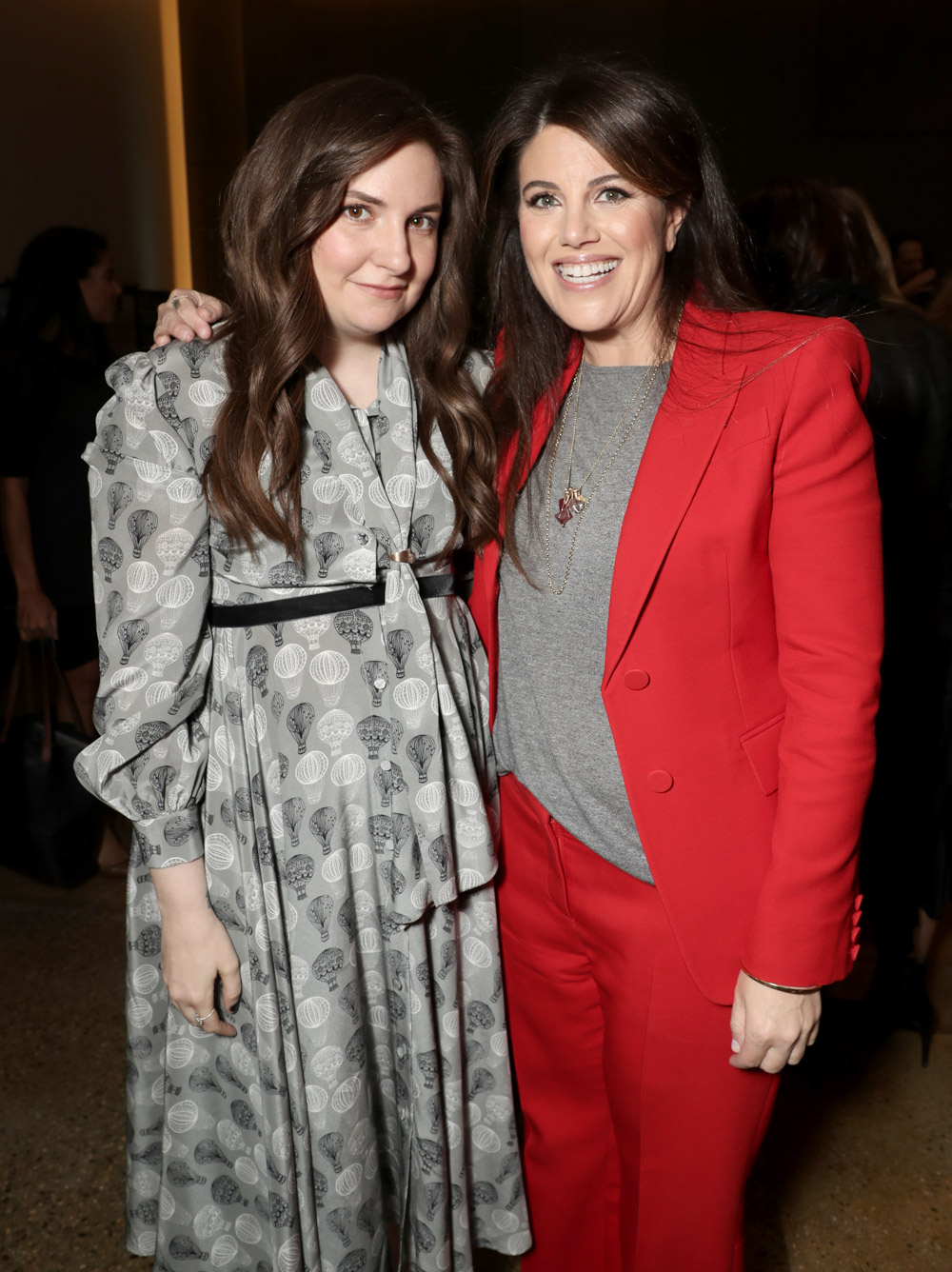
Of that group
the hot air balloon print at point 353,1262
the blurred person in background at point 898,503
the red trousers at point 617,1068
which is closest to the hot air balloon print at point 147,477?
the red trousers at point 617,1068

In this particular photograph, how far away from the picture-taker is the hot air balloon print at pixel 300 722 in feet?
4.39

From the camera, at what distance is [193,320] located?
1377 millimetres

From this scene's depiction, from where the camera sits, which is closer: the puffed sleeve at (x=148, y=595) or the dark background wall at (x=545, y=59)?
the puffed sleeve at (x=148, y=595)

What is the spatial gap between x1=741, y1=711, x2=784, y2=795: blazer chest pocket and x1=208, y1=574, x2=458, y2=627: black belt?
51 centimetres

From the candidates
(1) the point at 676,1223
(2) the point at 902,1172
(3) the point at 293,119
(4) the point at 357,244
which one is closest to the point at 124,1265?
(1) the point at 676,1223

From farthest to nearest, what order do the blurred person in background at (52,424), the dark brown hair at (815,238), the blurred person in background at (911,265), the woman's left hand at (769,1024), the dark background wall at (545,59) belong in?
the dark background wall at (545,59) → the blurred person in background at (911,265) → the blurred person in background at (52,424) → the dark brown hair at (815,238) → the woman's left hand at (769,1024)

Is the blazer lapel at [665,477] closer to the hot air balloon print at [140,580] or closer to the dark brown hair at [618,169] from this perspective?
the dark brown hair at [618,169]

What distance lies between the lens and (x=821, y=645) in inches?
46.8

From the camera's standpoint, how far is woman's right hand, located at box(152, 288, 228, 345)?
136cm

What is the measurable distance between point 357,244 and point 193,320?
256mm

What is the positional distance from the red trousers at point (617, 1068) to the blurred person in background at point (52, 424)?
2.24 metres

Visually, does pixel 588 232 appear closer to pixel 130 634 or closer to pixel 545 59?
pixel 130 634

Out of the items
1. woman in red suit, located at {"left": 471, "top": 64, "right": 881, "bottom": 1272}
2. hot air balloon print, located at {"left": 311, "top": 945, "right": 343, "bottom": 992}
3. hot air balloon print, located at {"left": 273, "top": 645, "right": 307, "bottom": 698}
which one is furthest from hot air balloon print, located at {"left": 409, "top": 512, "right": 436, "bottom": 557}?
hot air balloon print, located at {"left": 311, "top": 945, "right": 343, "bottom": 992}

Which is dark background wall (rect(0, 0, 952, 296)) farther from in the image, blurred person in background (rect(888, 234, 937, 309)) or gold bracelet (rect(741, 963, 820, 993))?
gold bracelet (rect(741, 963, 820, 993))
